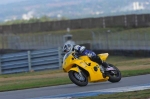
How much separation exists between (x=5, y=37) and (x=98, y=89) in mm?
41811

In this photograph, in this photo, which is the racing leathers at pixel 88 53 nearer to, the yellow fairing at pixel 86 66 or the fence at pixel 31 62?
the yellow fairing at pixel 86 66

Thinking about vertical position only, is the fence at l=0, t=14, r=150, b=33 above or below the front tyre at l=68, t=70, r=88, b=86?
above

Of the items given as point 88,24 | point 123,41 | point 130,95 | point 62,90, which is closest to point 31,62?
point 62,90

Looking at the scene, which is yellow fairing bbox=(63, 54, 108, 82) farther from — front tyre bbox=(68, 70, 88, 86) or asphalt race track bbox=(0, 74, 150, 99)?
asphalt race track bbox=(0, 74, 150, 99)

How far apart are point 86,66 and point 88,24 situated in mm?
47893

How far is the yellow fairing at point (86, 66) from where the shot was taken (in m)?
14.7

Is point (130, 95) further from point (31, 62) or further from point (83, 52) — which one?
point (31, 62)

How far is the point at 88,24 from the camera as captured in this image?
205 feet

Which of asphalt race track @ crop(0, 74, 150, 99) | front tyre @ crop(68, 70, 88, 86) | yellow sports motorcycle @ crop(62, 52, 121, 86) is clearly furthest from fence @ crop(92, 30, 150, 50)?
front tyre @ crop(68, 70, 88, 86)

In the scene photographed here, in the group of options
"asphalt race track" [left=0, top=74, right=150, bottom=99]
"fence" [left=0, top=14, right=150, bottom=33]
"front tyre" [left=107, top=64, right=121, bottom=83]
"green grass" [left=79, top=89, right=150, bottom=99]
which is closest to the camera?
"green grass" [left=79, top=89, right=150, bottom=99]

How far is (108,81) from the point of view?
1598 cm

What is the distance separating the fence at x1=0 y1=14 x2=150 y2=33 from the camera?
2175 inches

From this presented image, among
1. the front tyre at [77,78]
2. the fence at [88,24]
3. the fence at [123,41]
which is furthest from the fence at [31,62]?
the fence at [88,24]

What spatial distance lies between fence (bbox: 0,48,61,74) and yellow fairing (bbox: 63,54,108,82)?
13.8 meters
